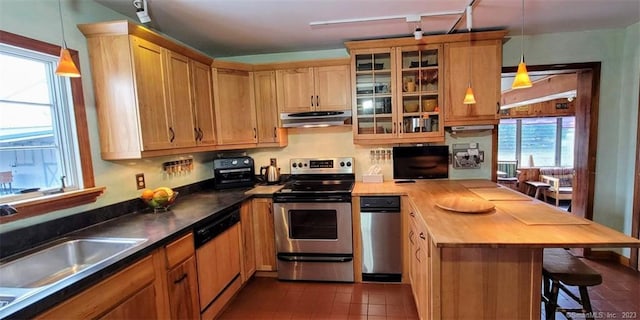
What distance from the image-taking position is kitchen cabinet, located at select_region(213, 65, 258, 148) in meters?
2.94

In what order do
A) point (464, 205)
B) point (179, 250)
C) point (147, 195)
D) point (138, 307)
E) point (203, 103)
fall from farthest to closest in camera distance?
point (203, 103)
point (147, 195)
point (464, 205)
point (179, 250)
point (138, 307)

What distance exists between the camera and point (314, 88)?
3102 millimetres

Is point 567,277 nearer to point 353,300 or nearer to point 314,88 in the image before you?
point 353,300

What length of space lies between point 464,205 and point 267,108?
218 cm

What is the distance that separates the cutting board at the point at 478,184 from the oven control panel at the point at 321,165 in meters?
1.21

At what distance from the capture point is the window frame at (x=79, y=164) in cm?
154

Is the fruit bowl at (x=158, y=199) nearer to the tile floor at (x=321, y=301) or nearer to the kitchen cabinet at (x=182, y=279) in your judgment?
the kitchen cabinet at (x=182, y=279)

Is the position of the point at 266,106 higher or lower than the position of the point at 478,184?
higher

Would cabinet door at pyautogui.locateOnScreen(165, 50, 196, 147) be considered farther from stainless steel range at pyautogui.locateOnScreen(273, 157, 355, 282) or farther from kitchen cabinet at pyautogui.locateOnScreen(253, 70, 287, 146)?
stainless steel range at pyautogui.locateOnScreen(273, 157, 355, 282)

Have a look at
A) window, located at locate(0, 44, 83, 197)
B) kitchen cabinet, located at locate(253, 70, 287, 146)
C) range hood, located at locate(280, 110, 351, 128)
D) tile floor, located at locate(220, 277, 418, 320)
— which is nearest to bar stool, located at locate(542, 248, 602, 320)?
tile floor, located at locate(220, 277, 418, 320)

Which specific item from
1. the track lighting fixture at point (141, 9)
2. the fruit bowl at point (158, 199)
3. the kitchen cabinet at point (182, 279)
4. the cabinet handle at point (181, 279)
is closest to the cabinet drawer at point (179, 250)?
the kitchen cabinet at point (182, 279)

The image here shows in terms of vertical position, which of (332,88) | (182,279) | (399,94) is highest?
(332,88)

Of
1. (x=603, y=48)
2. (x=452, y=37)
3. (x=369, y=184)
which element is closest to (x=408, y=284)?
(x=369, y=184)

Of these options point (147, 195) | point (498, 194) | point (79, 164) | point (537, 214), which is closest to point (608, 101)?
point (498, 194)
